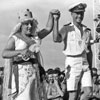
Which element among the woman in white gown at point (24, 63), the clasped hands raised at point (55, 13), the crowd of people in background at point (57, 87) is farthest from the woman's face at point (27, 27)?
the crowd of people in background at point (57, 87)

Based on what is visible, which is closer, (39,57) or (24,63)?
(24,63)

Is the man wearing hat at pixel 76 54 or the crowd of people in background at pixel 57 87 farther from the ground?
the man wearing hat at pixel 76 54

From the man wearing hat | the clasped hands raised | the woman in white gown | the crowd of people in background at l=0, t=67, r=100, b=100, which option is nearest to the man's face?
the man wearing hat

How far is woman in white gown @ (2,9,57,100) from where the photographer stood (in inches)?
261

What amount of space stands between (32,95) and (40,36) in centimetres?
91

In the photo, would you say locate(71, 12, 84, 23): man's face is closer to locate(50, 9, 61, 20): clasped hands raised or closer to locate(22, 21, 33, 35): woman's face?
locate(50, 9, 61, 20): clasped hands raised

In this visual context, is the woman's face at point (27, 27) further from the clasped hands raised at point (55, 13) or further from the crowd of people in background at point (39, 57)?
the clasped hands raised at point (55, 13)

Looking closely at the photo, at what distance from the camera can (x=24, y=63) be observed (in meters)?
6.67

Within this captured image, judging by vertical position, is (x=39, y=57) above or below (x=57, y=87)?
above

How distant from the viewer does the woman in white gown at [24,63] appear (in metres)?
6.62

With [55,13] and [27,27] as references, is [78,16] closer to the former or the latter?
[55,13]

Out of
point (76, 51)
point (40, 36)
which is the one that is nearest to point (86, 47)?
point (76, 51)

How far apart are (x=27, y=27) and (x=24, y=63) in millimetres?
547

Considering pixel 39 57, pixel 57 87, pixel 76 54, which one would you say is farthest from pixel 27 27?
pixel 57 87
